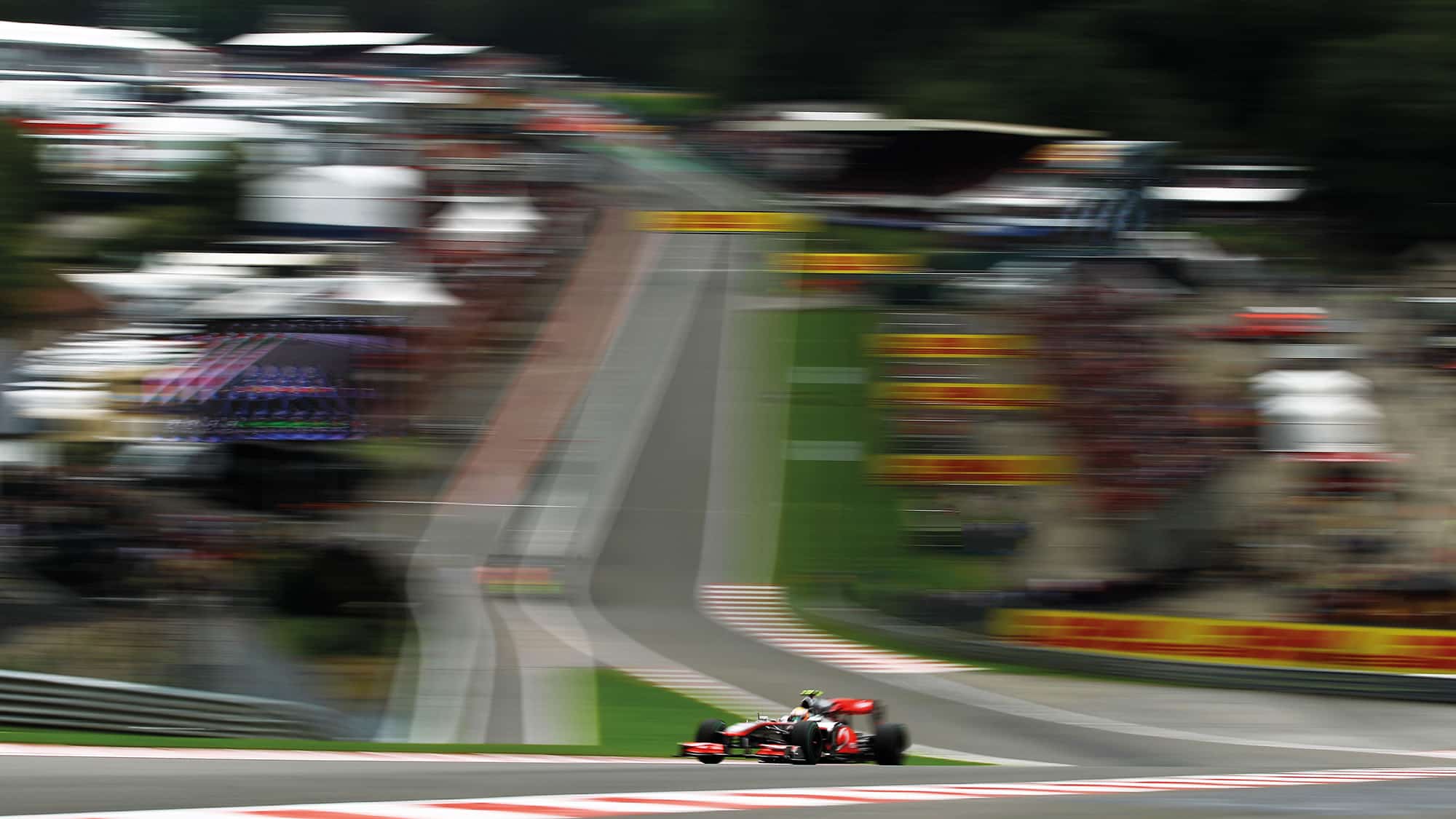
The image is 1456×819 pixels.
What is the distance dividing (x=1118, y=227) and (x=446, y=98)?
15852mm

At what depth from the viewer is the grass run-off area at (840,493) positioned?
50.1 feet

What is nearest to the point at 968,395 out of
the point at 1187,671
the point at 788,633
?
the point at 788,633

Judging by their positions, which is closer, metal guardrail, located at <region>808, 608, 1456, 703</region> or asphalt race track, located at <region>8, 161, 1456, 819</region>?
asphalt race track, located at <region>8, 161, 1456, 819</region>

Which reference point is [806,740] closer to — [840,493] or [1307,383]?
[840,493]

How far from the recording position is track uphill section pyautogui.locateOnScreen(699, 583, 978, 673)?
1288 cm

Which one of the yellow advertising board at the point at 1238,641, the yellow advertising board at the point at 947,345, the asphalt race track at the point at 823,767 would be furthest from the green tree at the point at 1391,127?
the yellow advertising board at the point at 1238,641

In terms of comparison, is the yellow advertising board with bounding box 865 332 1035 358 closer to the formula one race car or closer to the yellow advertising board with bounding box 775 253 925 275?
the yellow advertising board with bounding box 775 253 925 275

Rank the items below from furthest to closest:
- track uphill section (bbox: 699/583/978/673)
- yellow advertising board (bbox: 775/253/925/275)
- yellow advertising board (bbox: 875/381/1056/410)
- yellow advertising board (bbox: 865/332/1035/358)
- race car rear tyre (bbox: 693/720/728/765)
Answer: yellow advertising board (bbox: 775/253/925/275), yellow advertising board (bbox: 865/332/1035/358), yellow advertising board (bbox: 875/381/1056/410), track uphill section (bbox: 699/583/978/673), race car rear tyre (bbox: 693/720/728/765)

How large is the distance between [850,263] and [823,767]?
63.2 ft

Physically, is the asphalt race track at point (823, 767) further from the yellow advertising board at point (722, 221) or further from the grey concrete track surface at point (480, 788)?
the yellow advertising board at point (722, 221)

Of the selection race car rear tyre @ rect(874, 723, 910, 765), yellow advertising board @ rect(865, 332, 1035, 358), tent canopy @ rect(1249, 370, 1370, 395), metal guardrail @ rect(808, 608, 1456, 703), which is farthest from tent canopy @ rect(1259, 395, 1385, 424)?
race car rear tyre @ rect(874, 723, 910, 765)

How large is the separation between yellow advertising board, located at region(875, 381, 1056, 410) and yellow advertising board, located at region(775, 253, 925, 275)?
4.87 m

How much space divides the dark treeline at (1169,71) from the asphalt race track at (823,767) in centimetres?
1103

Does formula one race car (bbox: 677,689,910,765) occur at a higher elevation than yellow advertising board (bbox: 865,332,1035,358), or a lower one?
lower
